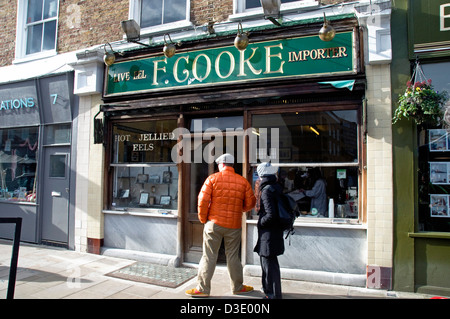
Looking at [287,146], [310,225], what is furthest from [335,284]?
[287,146]

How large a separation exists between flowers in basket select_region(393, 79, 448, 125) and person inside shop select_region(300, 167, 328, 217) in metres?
1.40

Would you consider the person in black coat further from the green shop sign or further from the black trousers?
the green shop sign

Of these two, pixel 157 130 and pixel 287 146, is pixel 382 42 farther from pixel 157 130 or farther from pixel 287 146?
pixel 157 130

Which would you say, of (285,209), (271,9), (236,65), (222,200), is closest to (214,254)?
(222,200)

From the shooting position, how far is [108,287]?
4770 millimetres

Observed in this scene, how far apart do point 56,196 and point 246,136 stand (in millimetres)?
4422

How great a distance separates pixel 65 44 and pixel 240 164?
4923 mm

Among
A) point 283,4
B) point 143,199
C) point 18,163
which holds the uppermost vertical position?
point 283,4

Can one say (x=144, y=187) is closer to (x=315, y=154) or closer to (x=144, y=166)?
(x=144, y=166)

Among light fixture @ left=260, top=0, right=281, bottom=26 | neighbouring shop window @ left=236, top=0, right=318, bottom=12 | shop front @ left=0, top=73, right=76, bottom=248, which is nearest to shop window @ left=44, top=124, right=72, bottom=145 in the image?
shop front @ left=0, top=73, right=76, bottom=248

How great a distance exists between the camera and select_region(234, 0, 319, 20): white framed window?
546 centimetres

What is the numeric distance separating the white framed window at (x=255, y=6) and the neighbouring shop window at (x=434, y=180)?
2736 mm

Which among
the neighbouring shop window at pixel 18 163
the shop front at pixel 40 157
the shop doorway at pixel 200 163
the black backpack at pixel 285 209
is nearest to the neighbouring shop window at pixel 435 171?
the black backpack at pixel 285 209

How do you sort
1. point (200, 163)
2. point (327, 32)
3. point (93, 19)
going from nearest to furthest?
1. point (327, 32)
2. point (200, 163)
3. point (93, 19)
